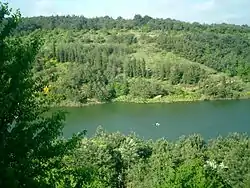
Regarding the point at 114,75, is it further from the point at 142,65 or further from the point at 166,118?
the point at 166,118

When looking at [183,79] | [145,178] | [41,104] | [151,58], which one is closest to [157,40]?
[151,58]

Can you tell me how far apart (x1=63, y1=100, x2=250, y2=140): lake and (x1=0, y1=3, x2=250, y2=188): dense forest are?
7805 millimetres

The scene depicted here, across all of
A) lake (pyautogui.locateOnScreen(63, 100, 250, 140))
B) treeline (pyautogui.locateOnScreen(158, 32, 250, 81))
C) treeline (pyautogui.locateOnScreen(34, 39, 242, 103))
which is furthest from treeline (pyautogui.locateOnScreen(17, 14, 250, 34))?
lake (pyautogui.locateOnScreen(63, 100, 250, 140))

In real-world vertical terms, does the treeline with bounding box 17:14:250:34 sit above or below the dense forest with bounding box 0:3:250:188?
above

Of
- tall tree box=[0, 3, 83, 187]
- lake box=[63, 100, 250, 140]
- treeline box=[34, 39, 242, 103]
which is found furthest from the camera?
treeline box=[34, 39, 242, 103]

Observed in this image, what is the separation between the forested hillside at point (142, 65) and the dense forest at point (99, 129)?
0.82 ft

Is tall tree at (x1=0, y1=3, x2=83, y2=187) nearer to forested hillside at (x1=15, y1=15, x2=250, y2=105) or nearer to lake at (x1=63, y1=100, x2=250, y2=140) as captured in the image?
lake at (x1=63, y1=100, x2=250, y2=140)

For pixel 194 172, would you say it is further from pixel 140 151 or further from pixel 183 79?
pixel 183 79

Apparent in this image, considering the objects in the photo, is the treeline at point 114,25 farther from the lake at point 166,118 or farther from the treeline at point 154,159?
the treeline at point 154,159

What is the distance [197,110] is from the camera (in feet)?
224

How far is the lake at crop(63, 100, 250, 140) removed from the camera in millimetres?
52688

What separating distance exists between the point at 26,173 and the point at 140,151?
92.6 feet

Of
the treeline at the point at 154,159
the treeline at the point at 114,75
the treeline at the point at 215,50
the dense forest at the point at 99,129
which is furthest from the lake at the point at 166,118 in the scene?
the treeline at the point at 215,50

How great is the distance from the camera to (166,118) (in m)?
61.6
